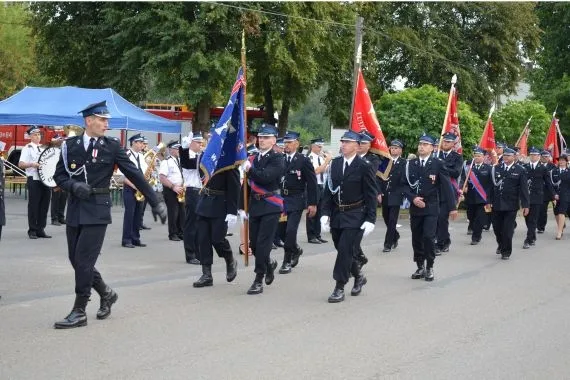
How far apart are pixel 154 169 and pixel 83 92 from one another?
9028mm

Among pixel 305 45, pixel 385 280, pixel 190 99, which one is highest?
pixel 305 45

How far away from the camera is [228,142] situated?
409 inches

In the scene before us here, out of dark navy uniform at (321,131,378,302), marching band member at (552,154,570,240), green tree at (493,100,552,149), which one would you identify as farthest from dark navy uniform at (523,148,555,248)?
green tree at (493,100,552,149)

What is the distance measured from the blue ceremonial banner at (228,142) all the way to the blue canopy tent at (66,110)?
13.3 meters

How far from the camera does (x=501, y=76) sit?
44469 mm

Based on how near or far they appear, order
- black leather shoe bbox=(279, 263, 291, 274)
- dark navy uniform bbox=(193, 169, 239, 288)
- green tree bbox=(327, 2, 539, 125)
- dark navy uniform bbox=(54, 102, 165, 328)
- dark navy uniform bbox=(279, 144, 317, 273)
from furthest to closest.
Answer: green tree bbox=(327, 2, 539, 125) → dark navy uniform bbox=(279, 144, 317, 273) → black leather shoe bbox=(279, 263, 291, 274) → dark navy uniform bbox=(193, 169, 239, 288) → dark navy uniform bbox=(54, 102, 165, 328)

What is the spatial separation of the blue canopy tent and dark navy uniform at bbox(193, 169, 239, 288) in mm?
13619

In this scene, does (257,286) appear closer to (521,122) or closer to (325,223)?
(325,223)

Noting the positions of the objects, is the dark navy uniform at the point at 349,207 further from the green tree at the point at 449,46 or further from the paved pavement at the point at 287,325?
the green tree at the point at 449,46

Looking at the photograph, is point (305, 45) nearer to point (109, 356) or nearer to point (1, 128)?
point (1, 128)

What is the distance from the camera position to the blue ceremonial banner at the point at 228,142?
1017 cm

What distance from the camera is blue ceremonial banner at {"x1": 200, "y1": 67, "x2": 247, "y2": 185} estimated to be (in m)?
10.2

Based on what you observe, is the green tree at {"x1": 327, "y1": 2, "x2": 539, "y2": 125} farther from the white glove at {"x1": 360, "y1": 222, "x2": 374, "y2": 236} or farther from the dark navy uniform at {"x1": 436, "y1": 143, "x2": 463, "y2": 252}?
the white glove at {"x1": 360, "y1": 222, "x2": 374, "y2": 236}

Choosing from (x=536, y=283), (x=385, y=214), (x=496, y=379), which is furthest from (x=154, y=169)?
(x=496, y=379)
